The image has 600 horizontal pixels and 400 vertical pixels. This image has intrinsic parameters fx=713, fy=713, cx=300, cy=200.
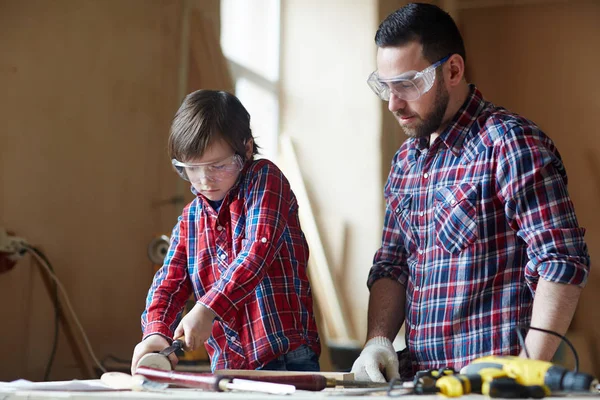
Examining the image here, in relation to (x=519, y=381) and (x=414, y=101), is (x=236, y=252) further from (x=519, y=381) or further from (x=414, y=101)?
(x=519, y=381)

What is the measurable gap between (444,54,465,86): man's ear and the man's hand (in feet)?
2.42

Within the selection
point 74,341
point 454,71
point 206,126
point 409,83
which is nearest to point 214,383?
point 206,126

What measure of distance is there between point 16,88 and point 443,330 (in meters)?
1.73

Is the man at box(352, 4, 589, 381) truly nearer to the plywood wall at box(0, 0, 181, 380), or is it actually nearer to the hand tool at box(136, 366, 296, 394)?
the hand tool at box(136, 366, 296, 394)

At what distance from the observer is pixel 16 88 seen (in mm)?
2389

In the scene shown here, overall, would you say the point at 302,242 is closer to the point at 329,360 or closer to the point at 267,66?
the point at 329,360

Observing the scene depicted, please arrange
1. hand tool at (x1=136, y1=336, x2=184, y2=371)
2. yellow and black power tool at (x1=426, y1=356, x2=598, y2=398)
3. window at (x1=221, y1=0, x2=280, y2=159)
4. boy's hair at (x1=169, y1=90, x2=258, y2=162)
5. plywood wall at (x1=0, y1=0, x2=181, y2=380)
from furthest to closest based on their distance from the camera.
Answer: window at (x1=221, y1=0, x2=280, y2=159) < plywood wall at (x1=0, y1=0, x2=181, y2=380) < boy's hair at (x1=169, y1=90, x2=258, y2=162) < hand tool at (x1=136, y1=336, x2=184, y2=371) < yellow and black power tool at (x1=426, y1=356, x2=598, y2=398)

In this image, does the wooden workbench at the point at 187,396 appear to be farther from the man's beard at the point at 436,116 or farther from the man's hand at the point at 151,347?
the man's beard at the point at 436,116

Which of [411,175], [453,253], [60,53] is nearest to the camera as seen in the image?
[453,253]

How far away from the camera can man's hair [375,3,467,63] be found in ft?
4.52

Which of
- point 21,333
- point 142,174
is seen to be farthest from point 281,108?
point 21,333

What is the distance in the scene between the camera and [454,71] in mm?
1415

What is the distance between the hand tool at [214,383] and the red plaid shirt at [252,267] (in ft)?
1.02

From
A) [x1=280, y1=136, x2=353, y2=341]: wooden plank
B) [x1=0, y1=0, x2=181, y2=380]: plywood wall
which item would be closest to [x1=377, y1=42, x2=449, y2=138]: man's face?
[x1=280, y1=136, x2=353, y2=341]: wooden plank
